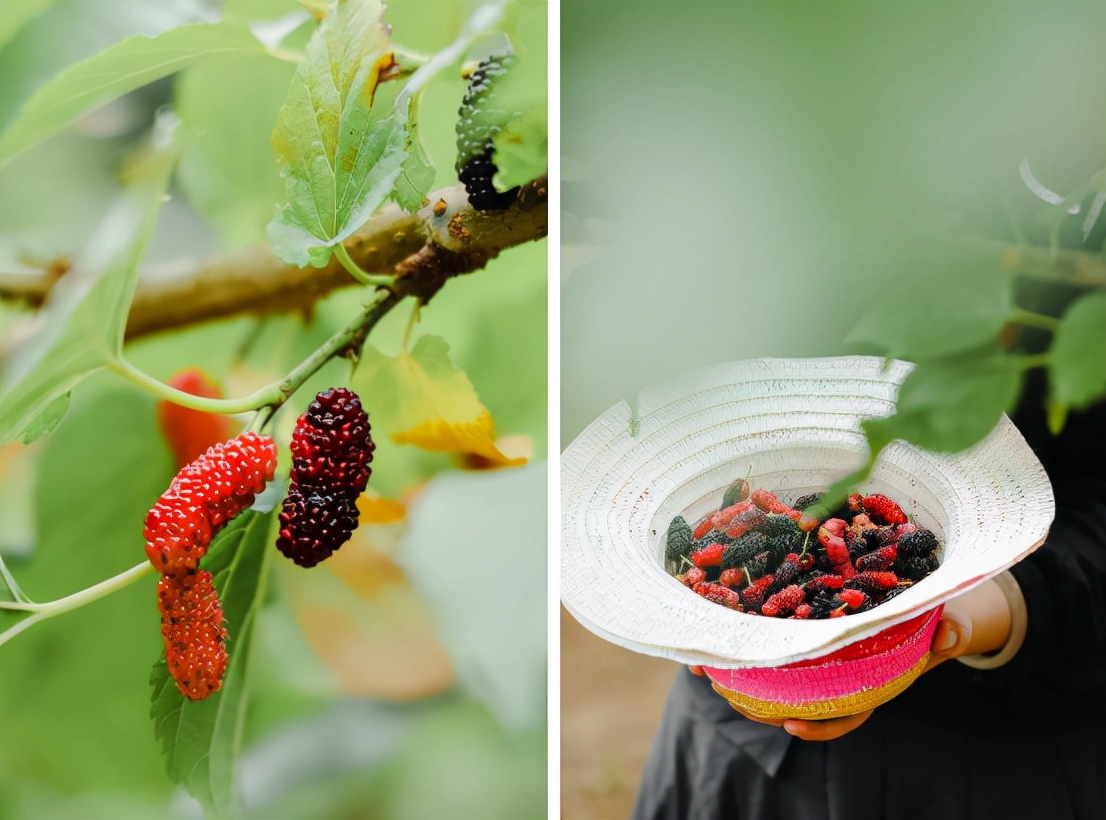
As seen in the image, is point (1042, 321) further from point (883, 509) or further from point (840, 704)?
point (840, 704)

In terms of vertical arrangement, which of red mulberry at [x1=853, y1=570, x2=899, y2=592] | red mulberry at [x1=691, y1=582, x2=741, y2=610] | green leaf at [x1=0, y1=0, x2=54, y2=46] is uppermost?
green leaf at [x1=0, y1=0, x2=54, y2=46]

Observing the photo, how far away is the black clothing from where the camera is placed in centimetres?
105

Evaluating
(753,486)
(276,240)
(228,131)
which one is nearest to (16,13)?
(228,131)

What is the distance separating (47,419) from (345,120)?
1.67 ft

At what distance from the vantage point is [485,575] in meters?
1.21

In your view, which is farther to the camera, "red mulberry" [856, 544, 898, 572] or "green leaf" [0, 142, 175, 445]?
"green leaf" [0, 142, 175, 445]

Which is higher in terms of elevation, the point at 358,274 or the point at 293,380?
the point at 358,274

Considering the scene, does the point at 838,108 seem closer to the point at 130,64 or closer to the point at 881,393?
the point at 881,393

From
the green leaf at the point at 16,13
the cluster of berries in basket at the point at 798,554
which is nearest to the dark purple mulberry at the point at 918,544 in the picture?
the cluster of berries in basket at the point at 798,554

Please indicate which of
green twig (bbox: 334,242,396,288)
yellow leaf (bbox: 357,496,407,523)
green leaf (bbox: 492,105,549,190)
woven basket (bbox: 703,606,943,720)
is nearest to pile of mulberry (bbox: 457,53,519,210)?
green leaf (bbox: 492,105,549,190)

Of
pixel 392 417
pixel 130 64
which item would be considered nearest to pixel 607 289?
pixel 392 417

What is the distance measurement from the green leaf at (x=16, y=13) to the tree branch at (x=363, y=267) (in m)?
0.32

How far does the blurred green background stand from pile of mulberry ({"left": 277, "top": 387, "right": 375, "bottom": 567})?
0.26 metres

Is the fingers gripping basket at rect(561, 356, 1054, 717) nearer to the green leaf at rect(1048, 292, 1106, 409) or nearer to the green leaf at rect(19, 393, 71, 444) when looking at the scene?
the green leaf at rect(1048, 292, 1106, 409)
